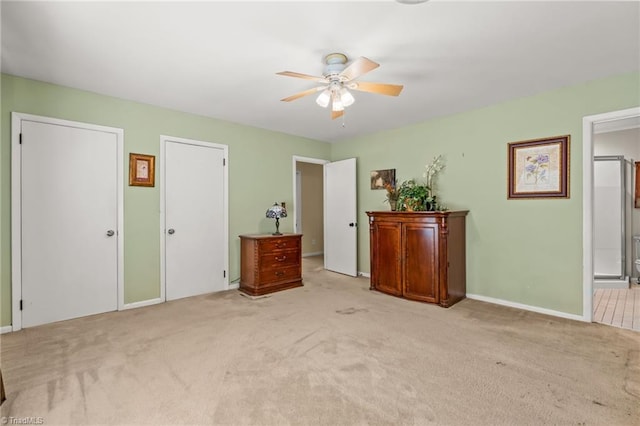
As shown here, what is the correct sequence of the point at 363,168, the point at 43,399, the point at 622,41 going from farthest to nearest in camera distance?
the point at 363,168 → the point at 622,41 → the point at 43,399

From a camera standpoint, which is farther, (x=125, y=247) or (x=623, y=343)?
(x=125, y=247)

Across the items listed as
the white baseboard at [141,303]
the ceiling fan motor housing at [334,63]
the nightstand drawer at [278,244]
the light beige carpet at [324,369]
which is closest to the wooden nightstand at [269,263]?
the nightstand drawer at [278,244]

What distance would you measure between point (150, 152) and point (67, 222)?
112cm

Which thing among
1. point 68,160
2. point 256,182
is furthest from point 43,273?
point 256,182

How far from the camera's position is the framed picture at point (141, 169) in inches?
135

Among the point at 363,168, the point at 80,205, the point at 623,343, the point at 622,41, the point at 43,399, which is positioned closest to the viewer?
the point at 43,399

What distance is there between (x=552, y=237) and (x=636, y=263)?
8.19 feet

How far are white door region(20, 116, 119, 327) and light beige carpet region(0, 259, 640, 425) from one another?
24 cm

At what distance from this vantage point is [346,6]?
184 centimetres

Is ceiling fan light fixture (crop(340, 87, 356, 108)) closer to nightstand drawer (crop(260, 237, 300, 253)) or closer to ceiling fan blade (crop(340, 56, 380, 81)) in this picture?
ceiling fan blade (crop(340, 56, 380, 81))

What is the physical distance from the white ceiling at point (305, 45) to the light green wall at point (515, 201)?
24 cm

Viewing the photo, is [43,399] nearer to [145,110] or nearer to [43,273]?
[43,273]

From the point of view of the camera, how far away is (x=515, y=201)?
11.3ft

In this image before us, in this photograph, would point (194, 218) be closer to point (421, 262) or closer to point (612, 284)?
point (421, 262)
